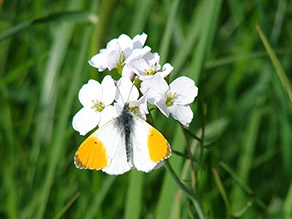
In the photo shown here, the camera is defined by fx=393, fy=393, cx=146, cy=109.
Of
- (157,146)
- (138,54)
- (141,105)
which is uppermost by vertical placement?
(138,54)

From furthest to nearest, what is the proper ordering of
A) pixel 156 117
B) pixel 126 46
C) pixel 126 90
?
pixel 156 117 < pixel 126 46 < pixel 126 90

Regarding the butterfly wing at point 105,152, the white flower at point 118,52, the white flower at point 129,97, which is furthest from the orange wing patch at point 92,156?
the white flower at point 118,52

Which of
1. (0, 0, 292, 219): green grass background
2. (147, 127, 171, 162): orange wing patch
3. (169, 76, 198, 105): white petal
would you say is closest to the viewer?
(147, 127, 171, 162): orange wing patch

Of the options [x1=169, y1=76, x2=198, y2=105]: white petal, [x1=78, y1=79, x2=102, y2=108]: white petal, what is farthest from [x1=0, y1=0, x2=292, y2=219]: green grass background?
[x1=78, y1=79, x2=102, y2=108]: white petal

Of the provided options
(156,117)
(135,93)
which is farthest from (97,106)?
(156,117)

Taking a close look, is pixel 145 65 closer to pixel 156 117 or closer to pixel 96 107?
pixel 96 107

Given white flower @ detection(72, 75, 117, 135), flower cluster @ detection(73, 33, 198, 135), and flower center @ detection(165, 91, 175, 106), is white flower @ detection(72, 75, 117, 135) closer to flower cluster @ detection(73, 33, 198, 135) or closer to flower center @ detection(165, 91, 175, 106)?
flower cluster @ detection(73, 33, 198, 135)

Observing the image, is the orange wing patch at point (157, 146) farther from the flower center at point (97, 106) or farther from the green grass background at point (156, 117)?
the green grass background at point (156, 117)
